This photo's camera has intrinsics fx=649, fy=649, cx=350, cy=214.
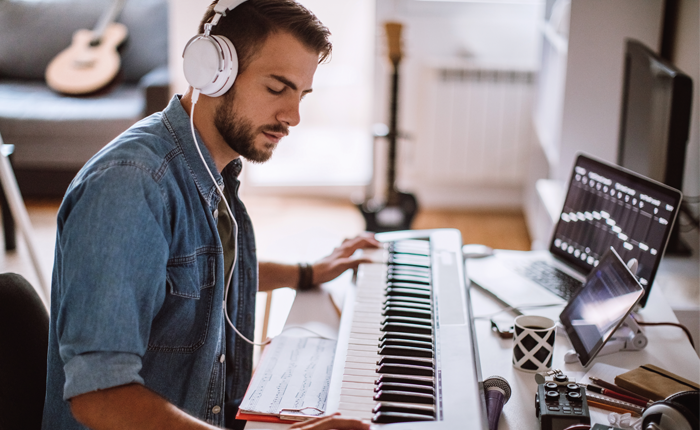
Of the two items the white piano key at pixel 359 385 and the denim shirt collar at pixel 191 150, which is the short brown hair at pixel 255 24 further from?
the white piano key at pixel 359 385

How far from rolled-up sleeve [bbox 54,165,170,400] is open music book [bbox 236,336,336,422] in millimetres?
188

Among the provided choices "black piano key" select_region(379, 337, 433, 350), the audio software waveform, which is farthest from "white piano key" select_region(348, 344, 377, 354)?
the audio software waveform

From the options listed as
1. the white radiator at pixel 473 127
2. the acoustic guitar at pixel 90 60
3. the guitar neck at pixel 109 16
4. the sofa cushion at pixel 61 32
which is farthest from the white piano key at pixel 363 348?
the guitar neck at pixel 109 16

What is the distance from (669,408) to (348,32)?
493cm

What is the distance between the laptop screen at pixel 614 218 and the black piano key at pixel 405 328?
458mm

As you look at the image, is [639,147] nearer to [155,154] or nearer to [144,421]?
[155,154]

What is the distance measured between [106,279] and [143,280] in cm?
6

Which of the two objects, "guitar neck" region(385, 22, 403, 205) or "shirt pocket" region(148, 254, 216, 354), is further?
"guitar neck" region(385, 22, 403, 205)

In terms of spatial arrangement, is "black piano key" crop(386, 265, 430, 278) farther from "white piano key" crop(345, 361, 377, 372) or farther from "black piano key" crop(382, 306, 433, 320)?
"white piano key" crop(345, 361, 377, 372)

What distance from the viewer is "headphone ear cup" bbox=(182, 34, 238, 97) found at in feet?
3.37

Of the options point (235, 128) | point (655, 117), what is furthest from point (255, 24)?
point (655, 117)

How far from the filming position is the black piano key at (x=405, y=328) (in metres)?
1.05

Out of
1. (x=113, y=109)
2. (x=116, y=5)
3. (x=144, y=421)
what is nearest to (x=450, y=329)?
(x=144, y=421)

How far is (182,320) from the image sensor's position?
1.02 metres
